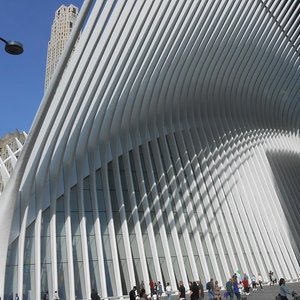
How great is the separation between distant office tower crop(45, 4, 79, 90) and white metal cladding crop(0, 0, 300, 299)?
90187 mm

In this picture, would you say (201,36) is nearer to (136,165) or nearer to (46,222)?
(136,165)

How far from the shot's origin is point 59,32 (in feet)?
387

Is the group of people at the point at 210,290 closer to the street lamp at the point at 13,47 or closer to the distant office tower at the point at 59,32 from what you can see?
the street lamp at the point at 13,47

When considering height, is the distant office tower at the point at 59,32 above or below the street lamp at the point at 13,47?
above

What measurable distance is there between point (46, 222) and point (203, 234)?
10.6m

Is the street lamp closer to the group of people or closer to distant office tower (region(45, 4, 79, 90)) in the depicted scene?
the group of people

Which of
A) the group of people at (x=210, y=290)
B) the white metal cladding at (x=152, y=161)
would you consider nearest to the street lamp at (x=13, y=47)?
the group of people at (x=210, y=290)

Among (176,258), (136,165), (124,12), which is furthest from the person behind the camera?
(136,165)

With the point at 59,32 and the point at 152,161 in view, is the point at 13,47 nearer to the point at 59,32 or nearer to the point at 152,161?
the point at 152,161

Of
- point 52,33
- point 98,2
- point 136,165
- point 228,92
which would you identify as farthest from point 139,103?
point 52,33

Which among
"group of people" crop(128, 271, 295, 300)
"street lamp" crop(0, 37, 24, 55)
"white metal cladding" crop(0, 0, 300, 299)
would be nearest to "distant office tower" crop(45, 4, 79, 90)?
→ "white metal cladding" crop(0, 0, 300, 299)

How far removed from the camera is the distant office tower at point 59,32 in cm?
11578

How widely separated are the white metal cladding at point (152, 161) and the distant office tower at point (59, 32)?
9019 centimetres

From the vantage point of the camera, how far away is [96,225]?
21891 millimetres
